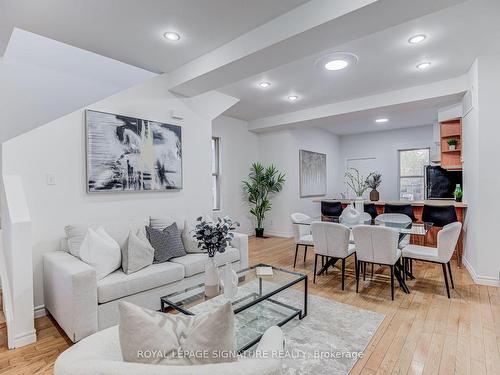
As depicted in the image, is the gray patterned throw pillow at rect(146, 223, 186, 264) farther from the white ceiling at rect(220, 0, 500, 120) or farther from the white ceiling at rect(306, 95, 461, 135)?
the white ceiling at rect(306, 95, 461, 135)

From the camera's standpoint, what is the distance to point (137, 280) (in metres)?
2.49

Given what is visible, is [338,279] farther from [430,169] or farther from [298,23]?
[430,169]

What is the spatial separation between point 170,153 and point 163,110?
591 millimetres

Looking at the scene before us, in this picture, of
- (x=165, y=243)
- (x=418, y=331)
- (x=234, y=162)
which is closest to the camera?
(x=418, y=331)

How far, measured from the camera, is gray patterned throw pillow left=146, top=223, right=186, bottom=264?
294 centimetres

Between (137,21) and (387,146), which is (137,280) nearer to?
(137,21)

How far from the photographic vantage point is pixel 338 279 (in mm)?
3586

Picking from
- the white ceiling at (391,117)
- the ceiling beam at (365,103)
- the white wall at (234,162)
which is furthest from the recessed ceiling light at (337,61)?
the white wall at (234,162)

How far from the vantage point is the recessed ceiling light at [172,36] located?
2775 mm

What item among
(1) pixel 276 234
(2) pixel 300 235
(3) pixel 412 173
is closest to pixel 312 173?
(1) pixel 276 234

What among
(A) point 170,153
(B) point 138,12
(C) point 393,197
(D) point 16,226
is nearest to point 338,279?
(A) point 170,153

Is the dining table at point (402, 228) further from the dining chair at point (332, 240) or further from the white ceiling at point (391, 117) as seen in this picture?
the white ceiling at point (391, 117)

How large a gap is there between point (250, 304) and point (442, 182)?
567 cm

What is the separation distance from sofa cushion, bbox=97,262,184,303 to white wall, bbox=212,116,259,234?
2981 millimetres
